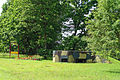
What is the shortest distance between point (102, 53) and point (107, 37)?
1329 millimetres

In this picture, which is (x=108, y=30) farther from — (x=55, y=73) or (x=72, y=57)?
(x=72, y=57)

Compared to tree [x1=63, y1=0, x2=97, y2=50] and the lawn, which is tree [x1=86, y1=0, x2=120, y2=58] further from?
tree [x1=63, y1=0, x2=97, y2=50]

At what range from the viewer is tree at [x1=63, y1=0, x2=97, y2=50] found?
3359cm

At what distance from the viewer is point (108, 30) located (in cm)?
1531

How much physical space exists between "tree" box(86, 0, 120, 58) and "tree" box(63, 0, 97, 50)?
17645 millimetres

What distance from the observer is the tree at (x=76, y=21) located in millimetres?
33594

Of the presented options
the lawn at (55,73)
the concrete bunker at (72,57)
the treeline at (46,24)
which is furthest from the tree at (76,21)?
the lawn at (55,73)

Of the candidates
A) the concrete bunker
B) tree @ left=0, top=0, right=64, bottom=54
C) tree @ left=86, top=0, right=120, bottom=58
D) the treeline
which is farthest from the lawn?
tree @ left=0, top=0, right=64, bottom=54

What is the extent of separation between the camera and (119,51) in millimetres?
14562

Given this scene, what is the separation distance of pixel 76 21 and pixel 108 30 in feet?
64.5

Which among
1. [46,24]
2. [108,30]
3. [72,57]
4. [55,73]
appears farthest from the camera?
[46,24]

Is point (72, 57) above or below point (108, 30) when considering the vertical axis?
below

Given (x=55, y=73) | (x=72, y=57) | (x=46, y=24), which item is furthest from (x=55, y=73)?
(x=46, y=24)

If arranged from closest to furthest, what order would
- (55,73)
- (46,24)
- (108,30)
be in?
(55,73), (108,30), (46,24)
